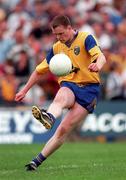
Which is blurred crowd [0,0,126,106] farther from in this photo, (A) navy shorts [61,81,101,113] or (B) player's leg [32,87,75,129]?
(B) player's leg [32,87,75,129]

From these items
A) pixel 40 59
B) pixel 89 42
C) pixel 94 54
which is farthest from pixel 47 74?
pixel 94 54

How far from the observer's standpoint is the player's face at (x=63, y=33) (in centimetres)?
1088

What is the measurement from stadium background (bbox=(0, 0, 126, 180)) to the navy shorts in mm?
5382

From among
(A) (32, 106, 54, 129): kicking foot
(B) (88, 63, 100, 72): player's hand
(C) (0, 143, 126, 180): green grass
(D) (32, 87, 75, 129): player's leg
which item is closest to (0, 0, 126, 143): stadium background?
(C) (0, 143, 126, 180): green grass

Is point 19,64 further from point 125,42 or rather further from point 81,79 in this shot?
point 81,79

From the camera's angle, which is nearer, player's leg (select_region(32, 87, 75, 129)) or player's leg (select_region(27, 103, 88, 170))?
player's leg (select_region(32, 87, 75, 129))

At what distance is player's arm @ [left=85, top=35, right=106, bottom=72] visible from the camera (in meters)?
10.3

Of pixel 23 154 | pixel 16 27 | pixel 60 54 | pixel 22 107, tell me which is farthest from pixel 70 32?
pixel 16 27

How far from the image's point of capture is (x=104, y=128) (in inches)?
821

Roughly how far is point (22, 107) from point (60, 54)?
9748mm

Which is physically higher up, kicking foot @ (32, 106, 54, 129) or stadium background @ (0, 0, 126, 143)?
stadium background @ (0, 0, 126, 143)

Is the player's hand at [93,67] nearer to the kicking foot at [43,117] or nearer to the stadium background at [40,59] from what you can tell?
the kicking foot at [43,117]

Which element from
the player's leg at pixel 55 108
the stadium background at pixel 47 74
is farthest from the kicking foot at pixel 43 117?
the stadium background at pixel 47 74

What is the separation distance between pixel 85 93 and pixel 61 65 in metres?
0.76
